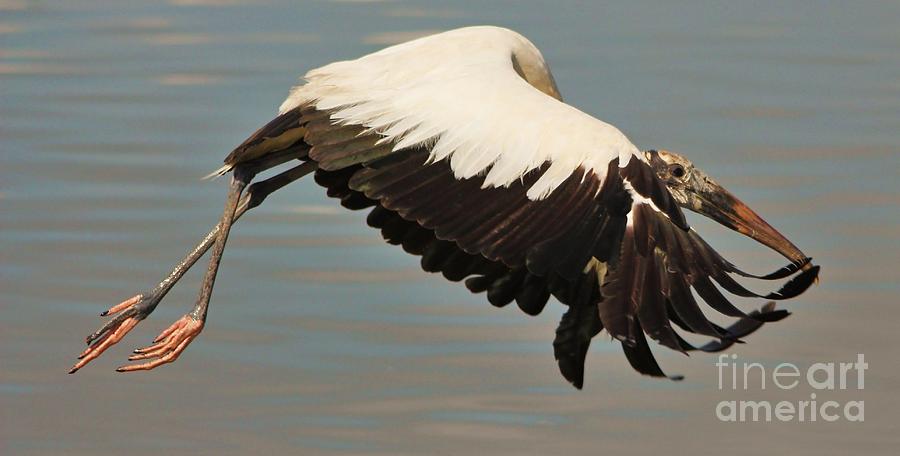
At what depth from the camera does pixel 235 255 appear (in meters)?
12.9

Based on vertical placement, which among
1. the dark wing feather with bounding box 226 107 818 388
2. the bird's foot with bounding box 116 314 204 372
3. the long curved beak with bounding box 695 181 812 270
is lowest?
the bird's foot with bounding box 116 314 204 372

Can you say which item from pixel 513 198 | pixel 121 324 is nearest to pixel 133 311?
pixel 121 324

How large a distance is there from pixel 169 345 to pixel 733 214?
2718 millimetres

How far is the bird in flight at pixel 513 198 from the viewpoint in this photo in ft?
27.3

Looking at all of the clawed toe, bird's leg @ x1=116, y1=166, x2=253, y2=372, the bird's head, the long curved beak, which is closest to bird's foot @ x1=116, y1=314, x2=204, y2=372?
bird's leg @ x1=116, y1=166, x2=253, y2=372

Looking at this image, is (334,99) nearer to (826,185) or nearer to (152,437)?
(152,437)

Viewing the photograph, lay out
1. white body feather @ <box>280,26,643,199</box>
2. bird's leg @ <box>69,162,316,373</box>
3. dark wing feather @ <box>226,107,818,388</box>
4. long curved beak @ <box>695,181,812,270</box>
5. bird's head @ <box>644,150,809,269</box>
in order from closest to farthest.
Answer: dark wing feather @ <box>226,107,818,388</box>, white body feather @ <box>280,26,643,199</box>, long curved beak @ <box>695,181,812,270</box>, bird's head @ <box>644,150,809,269</box>, bird's leg @ <box>69,162,316,373</box>

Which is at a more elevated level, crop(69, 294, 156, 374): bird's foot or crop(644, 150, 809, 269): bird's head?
crop(644, 150, 809, 269): bird's head

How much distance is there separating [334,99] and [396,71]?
0.32 meters

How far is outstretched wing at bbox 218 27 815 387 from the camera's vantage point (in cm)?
830

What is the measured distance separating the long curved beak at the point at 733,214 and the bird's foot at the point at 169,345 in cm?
247

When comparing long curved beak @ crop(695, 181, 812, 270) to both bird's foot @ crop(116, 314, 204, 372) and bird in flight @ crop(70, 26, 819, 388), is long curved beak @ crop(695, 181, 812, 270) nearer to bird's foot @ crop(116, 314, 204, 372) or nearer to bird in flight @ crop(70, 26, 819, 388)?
bird in flight @ crop(70, 26, 819, 388)

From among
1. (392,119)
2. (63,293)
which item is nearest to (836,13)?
(63,293)

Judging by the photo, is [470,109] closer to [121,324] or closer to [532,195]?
[532,195]
